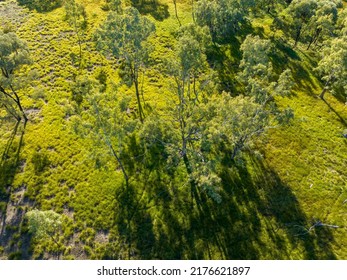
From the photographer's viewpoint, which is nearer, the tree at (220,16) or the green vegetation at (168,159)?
the green vegetation at (168,159)

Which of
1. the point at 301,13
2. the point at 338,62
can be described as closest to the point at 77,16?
the point at 301,13

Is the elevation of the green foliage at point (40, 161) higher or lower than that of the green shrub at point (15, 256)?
higher

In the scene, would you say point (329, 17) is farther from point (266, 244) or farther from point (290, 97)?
point (266, 244)

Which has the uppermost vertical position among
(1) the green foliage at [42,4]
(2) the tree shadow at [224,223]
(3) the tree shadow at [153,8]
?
(3) the tree shadow at [153,8]

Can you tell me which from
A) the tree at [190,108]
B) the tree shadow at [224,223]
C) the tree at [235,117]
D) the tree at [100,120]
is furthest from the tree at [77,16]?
the tree shadow at [224,223]

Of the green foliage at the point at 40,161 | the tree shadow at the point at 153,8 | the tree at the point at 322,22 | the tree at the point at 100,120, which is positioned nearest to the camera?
the tree at the point at 100,120

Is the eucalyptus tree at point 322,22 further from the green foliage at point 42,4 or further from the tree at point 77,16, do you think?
the green foliage at point 42,4

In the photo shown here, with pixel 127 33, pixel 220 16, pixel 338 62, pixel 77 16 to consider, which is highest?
pixel 338 62

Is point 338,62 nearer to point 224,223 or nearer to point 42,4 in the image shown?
point 224,223

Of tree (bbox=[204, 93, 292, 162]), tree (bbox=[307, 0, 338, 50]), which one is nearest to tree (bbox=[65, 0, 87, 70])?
tree (bbox=[204, 93, 292, 162])
